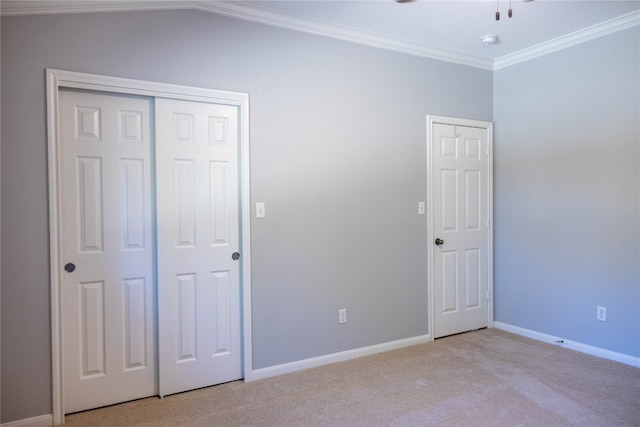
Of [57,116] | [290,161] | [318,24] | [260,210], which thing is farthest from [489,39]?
[57,116]

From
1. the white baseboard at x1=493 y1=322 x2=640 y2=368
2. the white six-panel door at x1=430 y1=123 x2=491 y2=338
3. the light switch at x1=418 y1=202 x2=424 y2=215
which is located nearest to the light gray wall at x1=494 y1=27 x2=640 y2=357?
the white baseboard at x1=493 y1=322 x2=640 y2=368

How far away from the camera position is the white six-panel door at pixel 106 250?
2.56 meters

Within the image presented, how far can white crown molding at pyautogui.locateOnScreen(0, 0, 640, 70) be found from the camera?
7.89 feet

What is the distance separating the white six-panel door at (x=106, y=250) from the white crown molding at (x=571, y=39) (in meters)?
3.27

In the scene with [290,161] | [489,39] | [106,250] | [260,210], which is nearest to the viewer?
[106,250]

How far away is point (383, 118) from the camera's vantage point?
360 cm

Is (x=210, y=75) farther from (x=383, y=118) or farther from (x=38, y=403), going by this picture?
(x=38, y=403)

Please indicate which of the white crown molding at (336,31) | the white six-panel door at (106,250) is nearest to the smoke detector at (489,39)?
the white crown molding at (336,31)

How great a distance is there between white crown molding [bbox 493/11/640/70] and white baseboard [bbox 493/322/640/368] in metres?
2.50

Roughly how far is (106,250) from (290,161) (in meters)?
1.37

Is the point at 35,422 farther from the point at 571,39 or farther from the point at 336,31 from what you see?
the point at 571,39

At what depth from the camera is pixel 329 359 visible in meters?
3.34

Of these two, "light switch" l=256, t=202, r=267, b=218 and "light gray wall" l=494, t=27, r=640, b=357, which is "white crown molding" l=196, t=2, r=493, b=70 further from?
"light switch" l=256, t=202, r=267, b=218

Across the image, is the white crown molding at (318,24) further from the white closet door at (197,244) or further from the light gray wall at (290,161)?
the white closet door at (197,244)
